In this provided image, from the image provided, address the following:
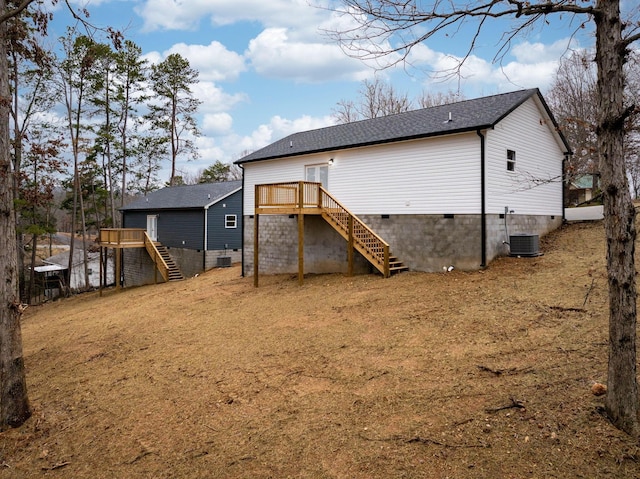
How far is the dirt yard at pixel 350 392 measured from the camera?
157 inches

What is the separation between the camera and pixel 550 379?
4922 mm

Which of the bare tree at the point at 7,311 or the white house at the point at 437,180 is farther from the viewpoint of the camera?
the white house at the point at 437,180

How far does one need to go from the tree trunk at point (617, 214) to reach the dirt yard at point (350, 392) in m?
0.45

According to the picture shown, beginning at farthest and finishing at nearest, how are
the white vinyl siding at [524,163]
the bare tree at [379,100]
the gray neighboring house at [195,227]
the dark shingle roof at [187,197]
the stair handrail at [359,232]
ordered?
the bare tree at [379,100] < the dark shingle roof at [187,197] < the gray neighboring house at [195,227] < the stair handrail at [359,232] < the white vinyl siding at [524,163]

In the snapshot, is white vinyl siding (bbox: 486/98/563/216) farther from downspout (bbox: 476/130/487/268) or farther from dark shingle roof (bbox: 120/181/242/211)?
dark shingle roof (bbox: 120/181/242/211)

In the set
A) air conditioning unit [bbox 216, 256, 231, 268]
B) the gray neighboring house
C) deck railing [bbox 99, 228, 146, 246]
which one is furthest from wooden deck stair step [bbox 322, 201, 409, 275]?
deck railing [bbox 99, 228, 146, 246]

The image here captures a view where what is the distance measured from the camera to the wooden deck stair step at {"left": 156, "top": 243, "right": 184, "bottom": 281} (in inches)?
934

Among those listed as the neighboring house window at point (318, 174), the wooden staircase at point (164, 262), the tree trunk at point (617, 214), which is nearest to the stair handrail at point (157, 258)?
the wooden staircase at point (164, 262)

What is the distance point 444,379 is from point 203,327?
6.28m

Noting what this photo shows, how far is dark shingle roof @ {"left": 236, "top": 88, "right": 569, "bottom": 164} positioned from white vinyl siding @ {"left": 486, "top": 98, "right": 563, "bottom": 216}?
47cm

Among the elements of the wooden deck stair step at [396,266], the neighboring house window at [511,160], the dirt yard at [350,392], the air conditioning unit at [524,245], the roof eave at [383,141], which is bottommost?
the dirt yard at [350,392]

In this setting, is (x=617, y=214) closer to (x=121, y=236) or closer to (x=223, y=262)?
(x=223, y=262)

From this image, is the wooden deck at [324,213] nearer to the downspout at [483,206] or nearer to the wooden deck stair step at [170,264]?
the downspout at [483,206]

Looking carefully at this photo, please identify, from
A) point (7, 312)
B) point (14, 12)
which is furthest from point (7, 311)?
point (14, 12)
